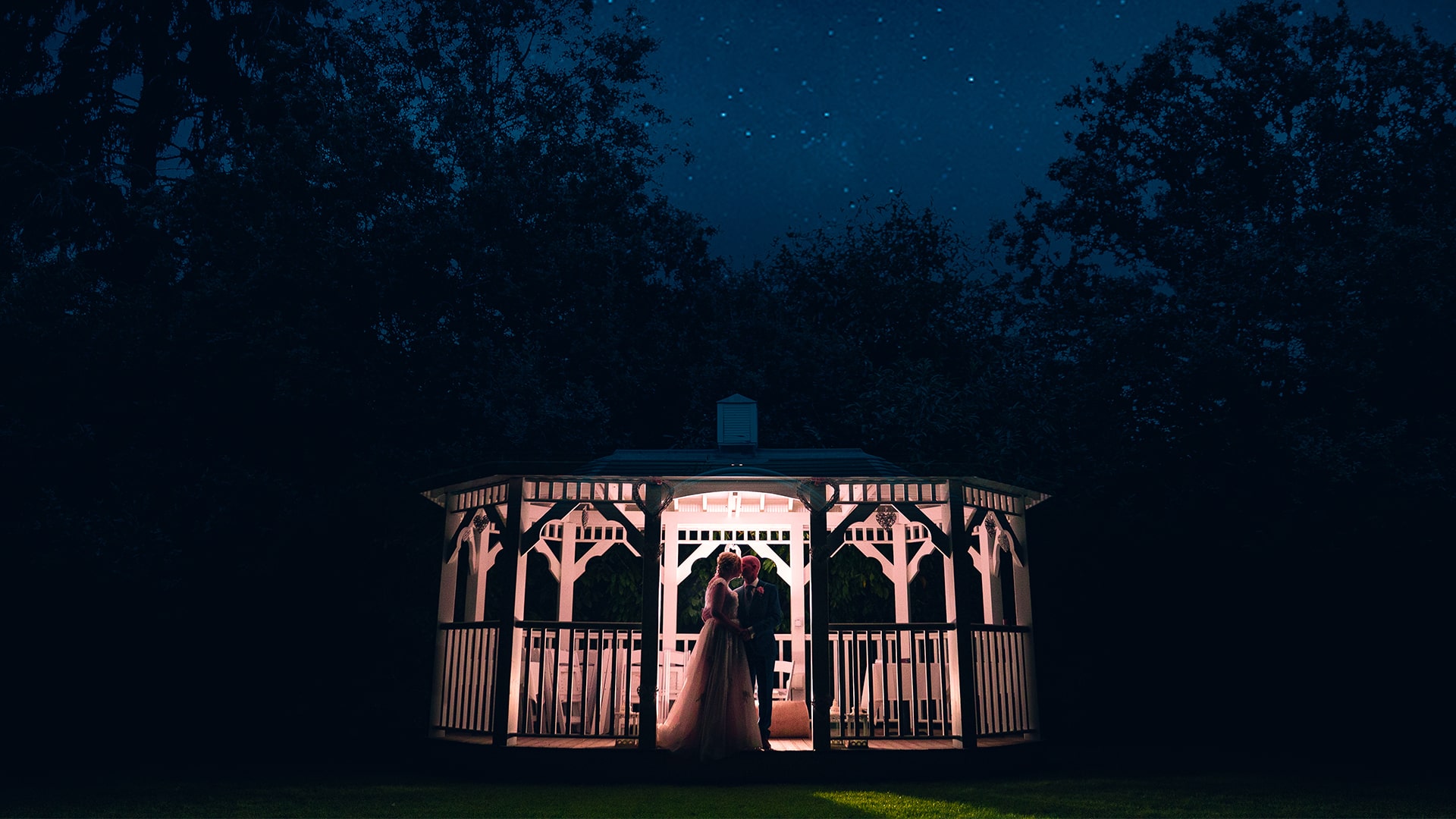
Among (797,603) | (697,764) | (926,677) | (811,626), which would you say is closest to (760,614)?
(811,626)

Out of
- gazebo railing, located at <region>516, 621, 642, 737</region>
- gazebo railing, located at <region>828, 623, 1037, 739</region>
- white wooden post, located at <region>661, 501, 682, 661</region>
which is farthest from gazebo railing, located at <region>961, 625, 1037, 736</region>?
white wooden post, located at <region>661, 501, 682, 661</region>

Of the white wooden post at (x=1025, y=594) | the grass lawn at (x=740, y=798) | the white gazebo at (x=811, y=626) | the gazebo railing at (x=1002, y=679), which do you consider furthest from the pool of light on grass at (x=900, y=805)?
the white wooden post at (x=1025, y=594)

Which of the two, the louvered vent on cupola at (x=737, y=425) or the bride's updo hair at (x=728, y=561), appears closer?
the bride's updo hair at (x=728, y=561)

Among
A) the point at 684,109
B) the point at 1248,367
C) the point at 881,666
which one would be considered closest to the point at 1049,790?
the point at 881,666

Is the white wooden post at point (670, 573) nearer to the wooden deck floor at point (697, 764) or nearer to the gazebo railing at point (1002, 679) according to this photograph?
the wooden deck floor at point (697, 764)

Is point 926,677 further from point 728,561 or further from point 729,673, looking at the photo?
point 728,561

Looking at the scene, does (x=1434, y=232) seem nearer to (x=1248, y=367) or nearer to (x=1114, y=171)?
(x=1248, y=367)

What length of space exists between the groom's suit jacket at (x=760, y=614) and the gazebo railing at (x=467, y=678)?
6.78 ft

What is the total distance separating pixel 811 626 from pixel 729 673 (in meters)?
Answer: 1.37

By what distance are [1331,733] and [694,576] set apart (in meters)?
7.56

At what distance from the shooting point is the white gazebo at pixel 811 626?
909 centimetres

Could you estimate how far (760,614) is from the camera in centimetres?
923

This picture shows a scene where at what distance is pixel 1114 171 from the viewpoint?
17219mm

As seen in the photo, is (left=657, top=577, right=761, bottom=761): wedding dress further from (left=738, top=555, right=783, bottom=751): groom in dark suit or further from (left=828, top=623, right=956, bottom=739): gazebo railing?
(left=828, top=623, right=956, bottom=739): gazebo railing
